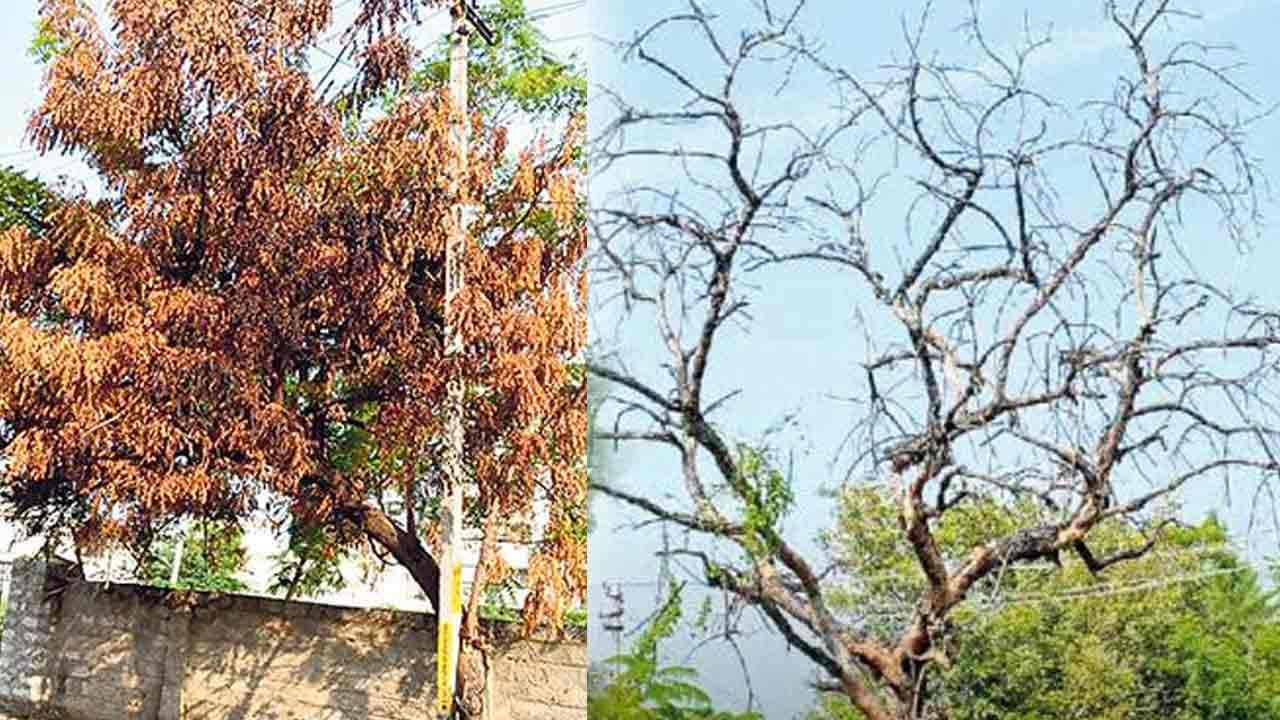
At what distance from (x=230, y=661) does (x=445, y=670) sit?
0.88m

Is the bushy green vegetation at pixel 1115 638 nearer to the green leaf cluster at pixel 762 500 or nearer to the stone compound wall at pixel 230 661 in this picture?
the green leaf cluster at pixel 762 500

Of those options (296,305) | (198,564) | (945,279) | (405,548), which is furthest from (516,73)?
(945,279)

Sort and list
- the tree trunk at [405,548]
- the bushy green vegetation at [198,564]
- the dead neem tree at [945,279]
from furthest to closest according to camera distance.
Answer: the bushy green vegetation at [198,564] < the tree trunk at [405,548] < the dead neem tree at [945,279]

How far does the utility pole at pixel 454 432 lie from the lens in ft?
9.55

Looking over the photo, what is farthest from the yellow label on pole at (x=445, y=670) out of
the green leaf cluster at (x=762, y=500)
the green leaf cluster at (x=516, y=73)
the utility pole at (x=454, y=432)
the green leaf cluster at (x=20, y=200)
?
the green leaf cluster at (x=762, y=500)

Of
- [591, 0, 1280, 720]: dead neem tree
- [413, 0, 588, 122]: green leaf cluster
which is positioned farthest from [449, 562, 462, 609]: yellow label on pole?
[591, 0, 1280, 720]: dead neem tree

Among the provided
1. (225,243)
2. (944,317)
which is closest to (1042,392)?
(944,317)

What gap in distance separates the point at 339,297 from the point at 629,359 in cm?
182

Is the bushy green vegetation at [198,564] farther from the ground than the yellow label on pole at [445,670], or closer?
farther from the ground

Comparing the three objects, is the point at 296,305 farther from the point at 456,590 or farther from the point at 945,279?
the point at 945,279

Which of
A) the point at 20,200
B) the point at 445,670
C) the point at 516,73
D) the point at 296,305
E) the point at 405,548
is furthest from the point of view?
the point at 20,200

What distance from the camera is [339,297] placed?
9.92ft

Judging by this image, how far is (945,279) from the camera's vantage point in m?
1.22

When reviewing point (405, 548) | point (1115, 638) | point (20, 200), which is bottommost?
point (1115, 638)
